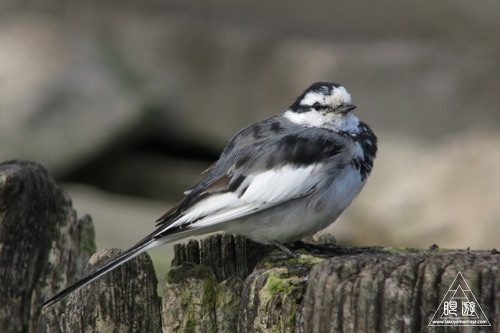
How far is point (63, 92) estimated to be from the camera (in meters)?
8.92

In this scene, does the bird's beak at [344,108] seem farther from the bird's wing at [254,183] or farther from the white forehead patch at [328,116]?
the bird's wing at [254,183]

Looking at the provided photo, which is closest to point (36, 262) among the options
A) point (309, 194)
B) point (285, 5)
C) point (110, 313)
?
point (110, 313)

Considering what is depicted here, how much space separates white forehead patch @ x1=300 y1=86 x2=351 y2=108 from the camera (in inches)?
182

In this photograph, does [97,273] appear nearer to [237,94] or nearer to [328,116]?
[328,116]

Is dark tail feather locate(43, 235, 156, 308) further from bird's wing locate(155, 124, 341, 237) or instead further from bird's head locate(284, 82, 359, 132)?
bird's head locate(284, 82, 359, 132)

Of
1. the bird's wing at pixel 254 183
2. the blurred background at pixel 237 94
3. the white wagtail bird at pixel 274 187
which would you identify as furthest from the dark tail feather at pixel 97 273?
the blurred background at pixel 237 94

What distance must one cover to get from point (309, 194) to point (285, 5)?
254 inches

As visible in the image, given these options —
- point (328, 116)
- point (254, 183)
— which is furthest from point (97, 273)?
point (328, 116)

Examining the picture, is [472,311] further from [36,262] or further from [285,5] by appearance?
[285,5]

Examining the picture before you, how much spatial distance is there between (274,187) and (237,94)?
5.57 m

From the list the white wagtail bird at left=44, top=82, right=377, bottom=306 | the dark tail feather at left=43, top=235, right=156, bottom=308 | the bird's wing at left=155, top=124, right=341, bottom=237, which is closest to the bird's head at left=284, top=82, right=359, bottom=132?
the white wagtail bird at left=44, top=82, right=377, bottom=306

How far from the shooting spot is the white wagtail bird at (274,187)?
154 inches

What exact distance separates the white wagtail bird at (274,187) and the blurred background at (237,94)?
13.7 feet

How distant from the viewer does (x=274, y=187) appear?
13.0 ft
